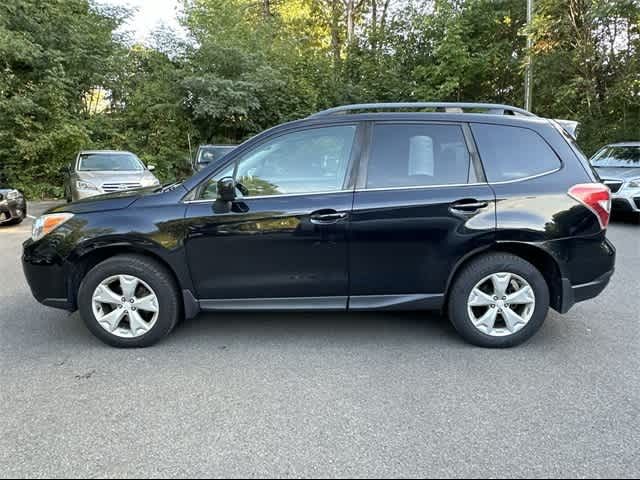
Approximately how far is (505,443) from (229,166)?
2525mm

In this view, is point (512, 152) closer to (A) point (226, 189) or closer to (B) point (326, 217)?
(B) point (326, 217)

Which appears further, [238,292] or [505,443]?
[238,292]

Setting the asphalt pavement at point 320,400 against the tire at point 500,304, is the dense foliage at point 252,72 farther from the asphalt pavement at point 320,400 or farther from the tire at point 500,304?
the tire at point 500,304

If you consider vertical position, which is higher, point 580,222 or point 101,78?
point 101,78

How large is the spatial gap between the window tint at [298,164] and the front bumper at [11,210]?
726cm

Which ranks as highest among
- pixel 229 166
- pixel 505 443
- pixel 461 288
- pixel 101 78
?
pixel 101 78

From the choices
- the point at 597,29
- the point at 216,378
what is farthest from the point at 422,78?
the point at 216,378

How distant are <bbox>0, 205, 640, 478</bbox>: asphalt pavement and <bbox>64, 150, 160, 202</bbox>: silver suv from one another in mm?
6344

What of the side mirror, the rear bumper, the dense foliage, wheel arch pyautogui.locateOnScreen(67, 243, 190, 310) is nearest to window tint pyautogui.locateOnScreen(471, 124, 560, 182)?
the rear bumper

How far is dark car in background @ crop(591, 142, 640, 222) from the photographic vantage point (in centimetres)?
878

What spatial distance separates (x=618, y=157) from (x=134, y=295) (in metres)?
10.5

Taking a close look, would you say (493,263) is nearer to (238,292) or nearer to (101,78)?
(238,292)

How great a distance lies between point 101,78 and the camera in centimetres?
1677

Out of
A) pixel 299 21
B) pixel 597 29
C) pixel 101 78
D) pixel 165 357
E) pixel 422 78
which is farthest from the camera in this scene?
pixel 299 21
